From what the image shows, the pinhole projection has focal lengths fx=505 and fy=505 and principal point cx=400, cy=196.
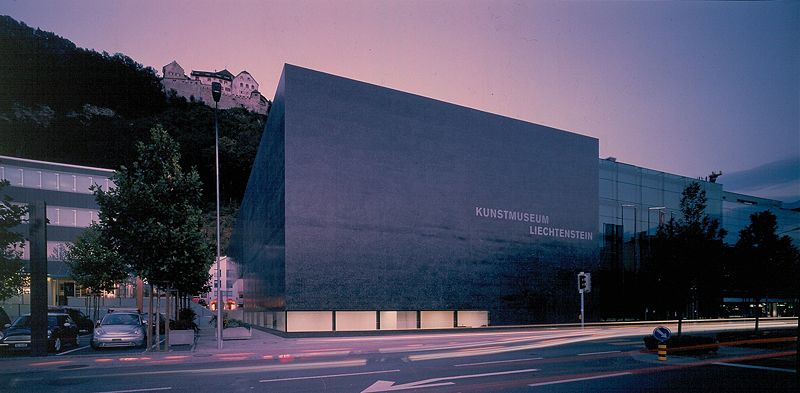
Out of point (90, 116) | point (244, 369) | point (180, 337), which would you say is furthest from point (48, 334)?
point (90, 116)

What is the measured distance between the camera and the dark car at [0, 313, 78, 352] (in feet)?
63.3

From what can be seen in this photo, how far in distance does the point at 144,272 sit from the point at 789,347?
91.6ft

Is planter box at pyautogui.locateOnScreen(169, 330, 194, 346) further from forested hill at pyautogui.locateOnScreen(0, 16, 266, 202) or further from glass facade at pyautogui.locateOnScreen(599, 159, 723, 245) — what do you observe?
forested hill at pyautogui.locateOnScreen(0, 16, 266, 202)

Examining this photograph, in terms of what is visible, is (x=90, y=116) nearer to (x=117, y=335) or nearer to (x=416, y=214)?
(x=416, y=214)

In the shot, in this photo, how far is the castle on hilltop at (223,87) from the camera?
513ft

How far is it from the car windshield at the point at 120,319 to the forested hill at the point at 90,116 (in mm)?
88754

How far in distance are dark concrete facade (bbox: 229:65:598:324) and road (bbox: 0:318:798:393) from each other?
8399 mm

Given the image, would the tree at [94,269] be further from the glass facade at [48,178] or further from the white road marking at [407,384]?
the white road marking at [407,384]

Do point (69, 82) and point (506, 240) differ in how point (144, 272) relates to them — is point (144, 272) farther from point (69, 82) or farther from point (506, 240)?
point (69, 82)

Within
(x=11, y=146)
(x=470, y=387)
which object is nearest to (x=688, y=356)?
(x=470, y=387)

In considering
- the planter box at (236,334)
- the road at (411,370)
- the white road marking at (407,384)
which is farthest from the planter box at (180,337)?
the white road marking at (407,384)

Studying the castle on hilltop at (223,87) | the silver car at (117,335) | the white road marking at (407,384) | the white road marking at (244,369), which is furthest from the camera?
the castle on hilltop at (223,87)

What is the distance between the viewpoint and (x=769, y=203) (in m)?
68.8

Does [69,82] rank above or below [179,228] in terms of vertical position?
above
